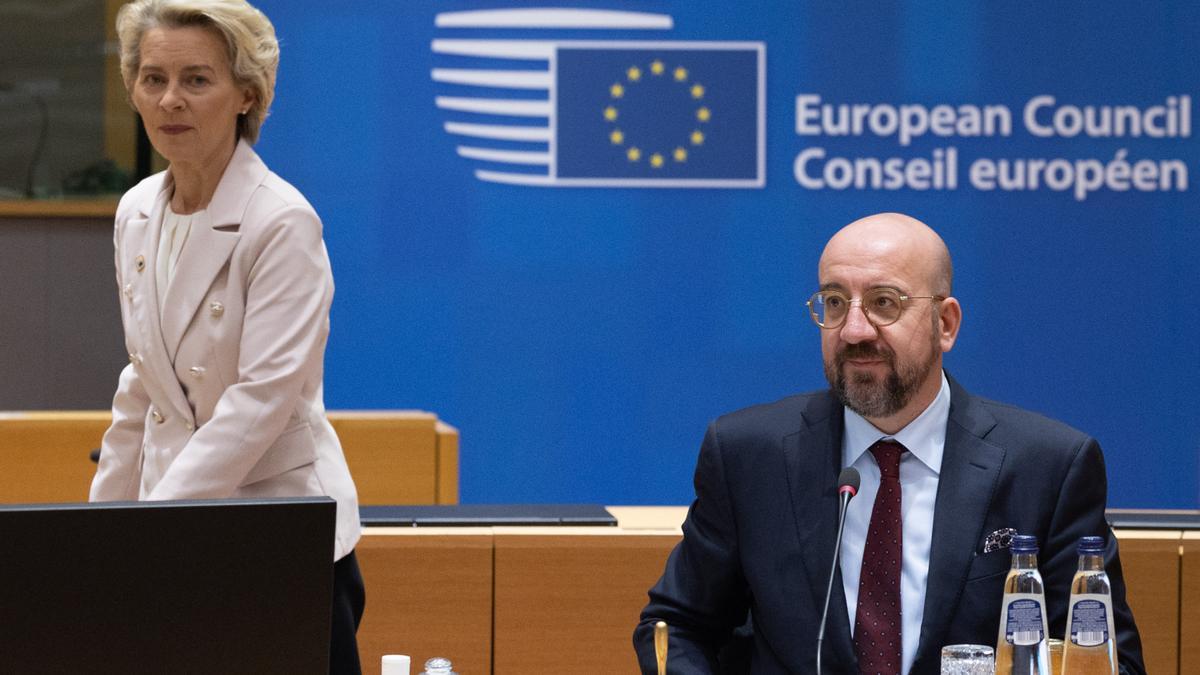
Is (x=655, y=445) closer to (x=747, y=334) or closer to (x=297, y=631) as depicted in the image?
(x=747, y=334)

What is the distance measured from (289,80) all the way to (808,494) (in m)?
3.66

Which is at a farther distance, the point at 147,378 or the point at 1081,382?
the point at 1081,382

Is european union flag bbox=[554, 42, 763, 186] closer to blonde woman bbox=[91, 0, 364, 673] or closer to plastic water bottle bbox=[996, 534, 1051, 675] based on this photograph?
blonde woman bbox=[91, 0, 364, 673]

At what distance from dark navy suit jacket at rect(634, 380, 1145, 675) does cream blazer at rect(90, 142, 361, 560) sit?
556 millimetres

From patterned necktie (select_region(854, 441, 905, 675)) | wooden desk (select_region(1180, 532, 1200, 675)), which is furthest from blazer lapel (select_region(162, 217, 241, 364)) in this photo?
wooden desk (select_region(1180, 532, 1200, 675))

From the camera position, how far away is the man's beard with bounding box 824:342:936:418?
2.29 m

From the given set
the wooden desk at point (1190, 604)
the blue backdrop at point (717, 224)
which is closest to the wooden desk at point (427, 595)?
the wooden desk at point (1190, 604)

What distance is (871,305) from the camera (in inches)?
90.8

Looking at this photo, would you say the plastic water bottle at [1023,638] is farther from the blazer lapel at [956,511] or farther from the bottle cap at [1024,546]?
the blazer lapel at [956,511]

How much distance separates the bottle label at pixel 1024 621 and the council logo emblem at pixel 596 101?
3.83 m

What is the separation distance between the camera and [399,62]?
551 cm

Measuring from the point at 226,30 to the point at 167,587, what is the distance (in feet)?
4.24

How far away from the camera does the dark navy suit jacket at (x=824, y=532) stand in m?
2.18

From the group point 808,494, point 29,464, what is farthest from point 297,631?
point 29,464
